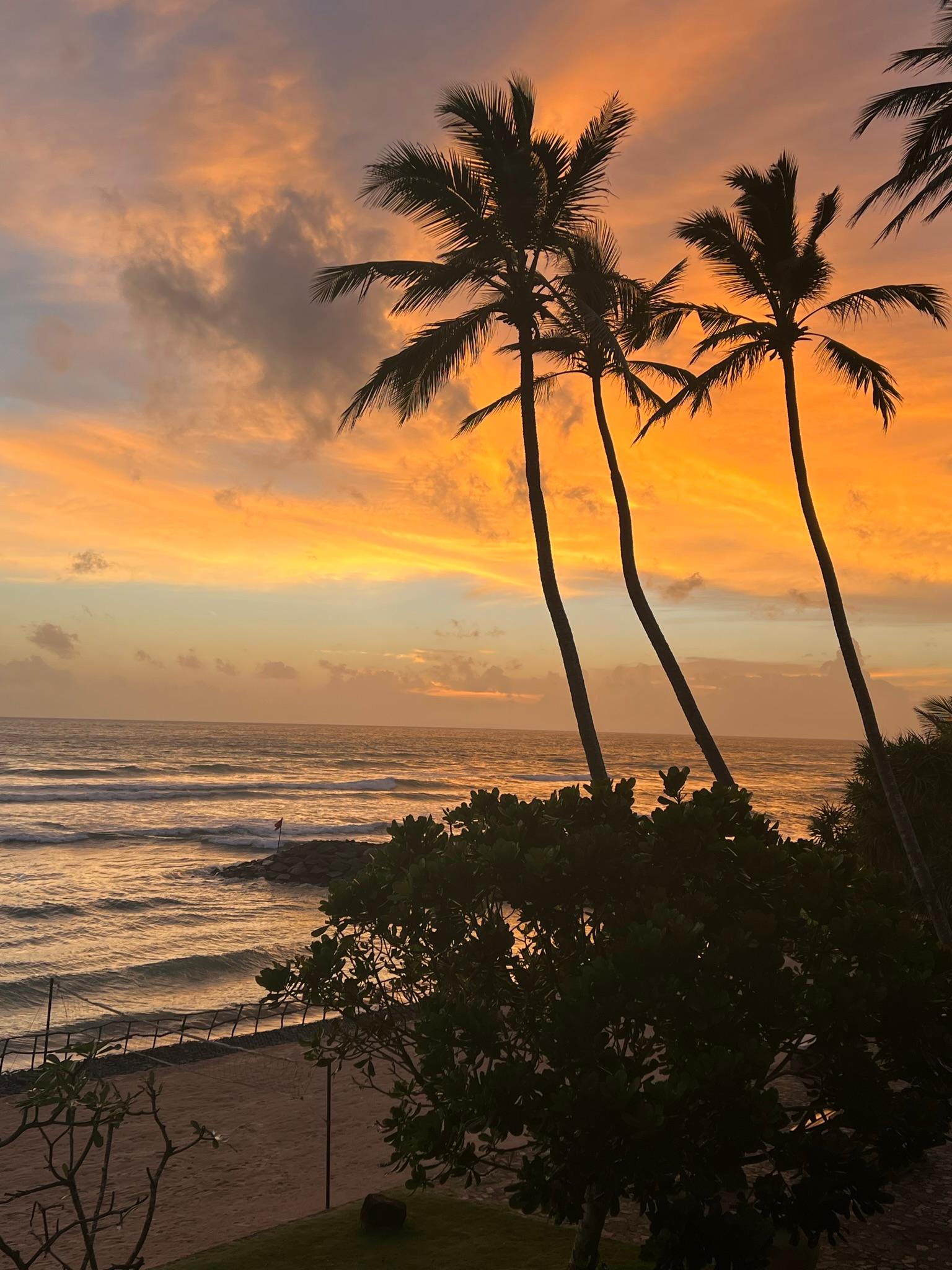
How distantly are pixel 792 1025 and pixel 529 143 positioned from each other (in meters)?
14.3

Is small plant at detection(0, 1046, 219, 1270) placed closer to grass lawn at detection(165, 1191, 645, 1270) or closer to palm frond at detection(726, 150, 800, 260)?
grass lawn at detection(165, 1191, 645, 1270)

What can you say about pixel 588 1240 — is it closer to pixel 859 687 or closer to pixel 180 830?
pixel 859 687

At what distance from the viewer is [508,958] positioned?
6.31m

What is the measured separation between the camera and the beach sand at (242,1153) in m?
11.4

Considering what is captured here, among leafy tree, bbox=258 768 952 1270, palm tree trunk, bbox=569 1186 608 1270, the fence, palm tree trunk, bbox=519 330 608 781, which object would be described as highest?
palm tree trunk, bbox=519 330 608 781

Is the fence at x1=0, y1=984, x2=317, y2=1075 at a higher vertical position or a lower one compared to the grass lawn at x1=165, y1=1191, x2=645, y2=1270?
lower

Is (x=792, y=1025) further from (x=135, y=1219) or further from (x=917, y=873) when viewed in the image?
(x=917, y=873)

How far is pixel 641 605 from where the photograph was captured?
60.8 feet

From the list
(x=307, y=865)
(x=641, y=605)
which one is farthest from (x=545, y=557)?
(x=307, y=865)

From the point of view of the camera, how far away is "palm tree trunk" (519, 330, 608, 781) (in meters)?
15.8

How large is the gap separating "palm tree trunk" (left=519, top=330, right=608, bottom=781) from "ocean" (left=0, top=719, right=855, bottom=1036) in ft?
28.6

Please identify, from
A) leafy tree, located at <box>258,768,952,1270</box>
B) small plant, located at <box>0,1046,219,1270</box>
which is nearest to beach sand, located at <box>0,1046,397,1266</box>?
small plant, located at <box>0,1046,219,1270</box>

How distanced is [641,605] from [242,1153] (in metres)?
11.8

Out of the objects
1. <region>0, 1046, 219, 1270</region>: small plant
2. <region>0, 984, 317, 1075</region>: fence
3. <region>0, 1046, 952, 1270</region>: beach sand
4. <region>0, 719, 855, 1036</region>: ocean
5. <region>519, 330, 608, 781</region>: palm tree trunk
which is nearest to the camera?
<region>0, 1046, 219, 1270</region>: small plant
